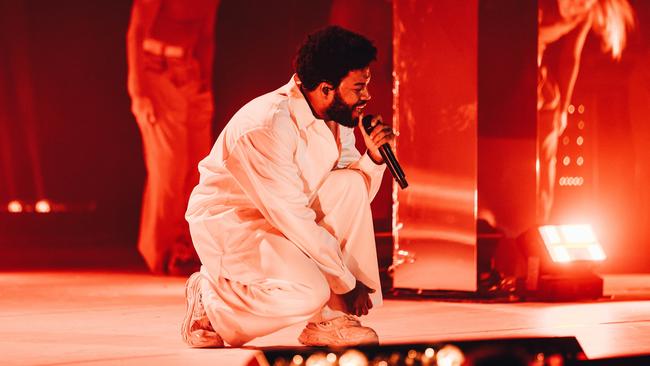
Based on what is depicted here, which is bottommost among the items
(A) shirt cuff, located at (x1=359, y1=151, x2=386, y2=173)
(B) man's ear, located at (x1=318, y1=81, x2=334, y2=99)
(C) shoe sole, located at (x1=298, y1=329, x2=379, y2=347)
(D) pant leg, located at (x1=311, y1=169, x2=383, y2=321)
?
(C) shoe sole, located at (x1=298, y1=329, x2=379, y2=347)

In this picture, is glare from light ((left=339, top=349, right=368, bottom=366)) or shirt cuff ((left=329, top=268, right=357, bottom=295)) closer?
glare from light ((left=339, top=349, right=368, bottom=366))

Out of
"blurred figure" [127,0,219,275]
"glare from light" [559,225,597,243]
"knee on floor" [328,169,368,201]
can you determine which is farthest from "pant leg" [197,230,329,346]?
"blurred figure" [127,0,219,275]

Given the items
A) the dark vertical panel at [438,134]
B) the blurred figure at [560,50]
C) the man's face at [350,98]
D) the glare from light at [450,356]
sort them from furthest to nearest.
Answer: the blurred figure at [560,50] → the dark vertical panel at [438,134] → the man's face at [350,98] → the glare from light at [450,356]

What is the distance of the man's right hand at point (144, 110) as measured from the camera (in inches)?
257

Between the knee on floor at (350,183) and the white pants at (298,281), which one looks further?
the knee on floor at (350,183)

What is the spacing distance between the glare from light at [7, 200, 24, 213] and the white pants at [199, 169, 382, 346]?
6.89 m

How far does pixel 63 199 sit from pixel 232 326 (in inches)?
266

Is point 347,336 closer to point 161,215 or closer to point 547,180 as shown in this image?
point 547,180

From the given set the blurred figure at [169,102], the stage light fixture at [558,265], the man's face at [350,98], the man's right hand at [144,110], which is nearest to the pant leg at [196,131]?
the blurred figure at [169,102]

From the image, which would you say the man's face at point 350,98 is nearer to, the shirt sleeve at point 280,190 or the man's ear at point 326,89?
the man's ear at point 326,89

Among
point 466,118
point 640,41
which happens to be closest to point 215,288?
point 466,118

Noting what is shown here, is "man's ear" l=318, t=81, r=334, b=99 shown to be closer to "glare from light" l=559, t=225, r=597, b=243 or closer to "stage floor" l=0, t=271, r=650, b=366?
"stage floor" l=0, t=271, r=650, b=366

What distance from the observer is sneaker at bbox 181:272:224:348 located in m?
3.54

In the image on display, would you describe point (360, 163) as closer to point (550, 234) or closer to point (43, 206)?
point (550, 234)
